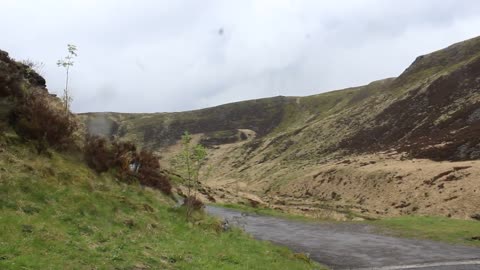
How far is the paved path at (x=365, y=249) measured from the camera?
22.7 m

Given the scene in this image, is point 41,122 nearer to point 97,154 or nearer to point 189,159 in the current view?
point 97,154

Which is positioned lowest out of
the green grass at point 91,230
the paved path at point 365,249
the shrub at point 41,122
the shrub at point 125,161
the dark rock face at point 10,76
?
the paved path at point 365,249

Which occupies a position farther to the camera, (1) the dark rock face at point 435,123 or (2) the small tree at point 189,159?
(1) the dark rock face at point 435,123

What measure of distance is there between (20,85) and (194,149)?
981 centimetres

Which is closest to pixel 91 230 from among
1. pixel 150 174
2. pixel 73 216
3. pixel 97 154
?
pixel 73 216

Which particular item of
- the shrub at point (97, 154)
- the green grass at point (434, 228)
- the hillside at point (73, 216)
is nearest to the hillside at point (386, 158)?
the shrub at point (97, 154)

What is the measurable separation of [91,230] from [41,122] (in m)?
7.58

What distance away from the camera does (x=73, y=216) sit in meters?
15.9

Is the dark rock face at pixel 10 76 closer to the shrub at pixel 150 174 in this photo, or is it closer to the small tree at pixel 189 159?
the shrub at pixel 150 174

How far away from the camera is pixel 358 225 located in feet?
134

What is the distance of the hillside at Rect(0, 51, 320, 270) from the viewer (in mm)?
12938

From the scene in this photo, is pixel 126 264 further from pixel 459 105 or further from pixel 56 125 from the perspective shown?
pixel 459 105

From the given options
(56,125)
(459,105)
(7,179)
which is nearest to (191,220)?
(56,125)

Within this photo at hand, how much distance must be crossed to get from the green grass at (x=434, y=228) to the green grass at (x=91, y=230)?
14.5 metres
